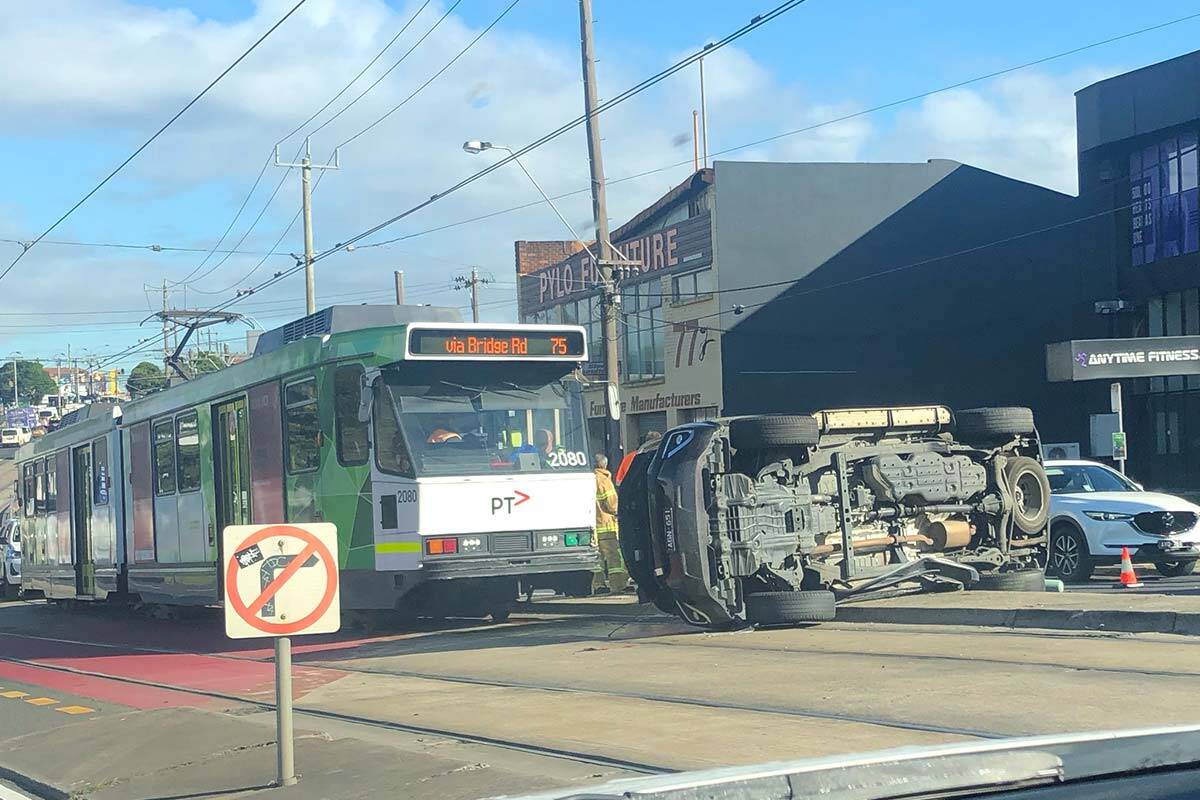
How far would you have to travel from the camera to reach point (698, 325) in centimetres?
4022

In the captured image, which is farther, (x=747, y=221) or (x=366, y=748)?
(x=747, y=221)

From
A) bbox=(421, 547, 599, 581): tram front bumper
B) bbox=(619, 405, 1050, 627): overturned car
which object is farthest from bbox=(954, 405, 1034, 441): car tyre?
bbox=(421, 547, 599, 581): tram front bumper

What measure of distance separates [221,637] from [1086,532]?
11.4 meters

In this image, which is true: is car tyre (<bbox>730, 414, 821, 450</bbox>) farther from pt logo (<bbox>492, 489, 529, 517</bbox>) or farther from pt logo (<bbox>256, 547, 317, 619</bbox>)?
pt logo (<bbox>256, 547, 317, 619</bbox>)

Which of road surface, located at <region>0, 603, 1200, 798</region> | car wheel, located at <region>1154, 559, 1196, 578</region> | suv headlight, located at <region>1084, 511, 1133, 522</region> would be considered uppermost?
suv headlight, located at <region>1084, 511, 1133, 522</region>

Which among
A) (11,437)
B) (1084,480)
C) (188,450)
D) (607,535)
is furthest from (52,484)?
(11,437)

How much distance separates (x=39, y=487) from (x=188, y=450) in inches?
367

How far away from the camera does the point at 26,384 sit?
547 ft

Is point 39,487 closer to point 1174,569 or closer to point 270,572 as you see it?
point 1174,569

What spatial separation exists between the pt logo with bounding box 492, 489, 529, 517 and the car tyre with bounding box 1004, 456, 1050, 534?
16.4ft

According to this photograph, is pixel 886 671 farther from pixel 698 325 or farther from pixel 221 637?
pixel 698 325

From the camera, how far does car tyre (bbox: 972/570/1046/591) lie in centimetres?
1369

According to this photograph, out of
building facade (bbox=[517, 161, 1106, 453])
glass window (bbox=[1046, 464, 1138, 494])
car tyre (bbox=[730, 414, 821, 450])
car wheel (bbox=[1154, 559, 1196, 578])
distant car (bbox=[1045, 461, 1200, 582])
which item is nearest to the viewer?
car tyre (bbox=[730, 414, 821, 450])

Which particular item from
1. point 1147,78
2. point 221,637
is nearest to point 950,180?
point 1147,78
